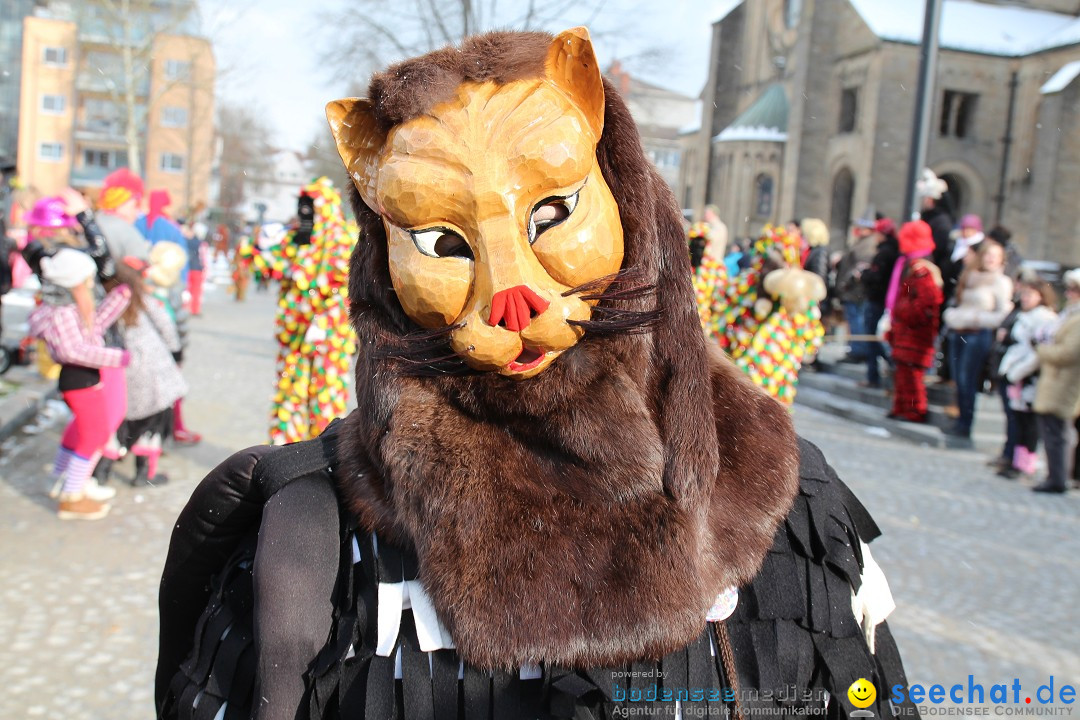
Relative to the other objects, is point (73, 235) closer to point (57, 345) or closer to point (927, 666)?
point (57, 345)

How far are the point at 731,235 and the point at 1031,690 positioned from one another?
110 ft

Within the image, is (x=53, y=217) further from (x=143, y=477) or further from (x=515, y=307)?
(x=515, y=307)

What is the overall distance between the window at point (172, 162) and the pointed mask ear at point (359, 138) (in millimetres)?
57671

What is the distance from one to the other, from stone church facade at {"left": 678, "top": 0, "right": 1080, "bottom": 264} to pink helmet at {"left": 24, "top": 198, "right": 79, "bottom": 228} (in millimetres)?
25708

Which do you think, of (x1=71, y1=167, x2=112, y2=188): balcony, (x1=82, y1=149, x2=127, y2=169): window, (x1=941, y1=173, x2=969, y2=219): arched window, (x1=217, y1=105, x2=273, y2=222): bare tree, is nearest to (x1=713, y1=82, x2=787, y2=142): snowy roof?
(x1=941, y1=173, x2=969, y2=219): arched window

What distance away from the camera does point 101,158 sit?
53594 millimetres

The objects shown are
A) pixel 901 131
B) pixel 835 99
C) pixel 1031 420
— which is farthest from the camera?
pixel 835 99

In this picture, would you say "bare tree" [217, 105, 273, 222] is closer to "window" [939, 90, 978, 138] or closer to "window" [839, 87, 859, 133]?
"window" [839, 87, 859, 133]

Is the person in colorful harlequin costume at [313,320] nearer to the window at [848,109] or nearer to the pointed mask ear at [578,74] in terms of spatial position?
the pointed mask ear at [578,74]

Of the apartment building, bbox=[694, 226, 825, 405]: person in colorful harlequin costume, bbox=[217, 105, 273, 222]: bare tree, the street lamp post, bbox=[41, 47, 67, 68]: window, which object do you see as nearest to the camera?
bbox=[694, 226, 825, 405]: person in colorful harlequin costume

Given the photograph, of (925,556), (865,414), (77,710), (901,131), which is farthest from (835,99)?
(77,710)

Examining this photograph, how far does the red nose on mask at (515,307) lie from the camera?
1.26m

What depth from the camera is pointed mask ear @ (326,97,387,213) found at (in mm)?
1405

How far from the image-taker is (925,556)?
5.15 metres
